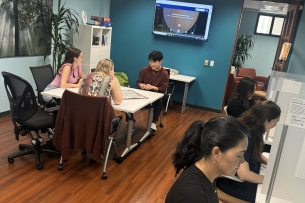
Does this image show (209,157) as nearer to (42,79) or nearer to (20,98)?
(20,98)

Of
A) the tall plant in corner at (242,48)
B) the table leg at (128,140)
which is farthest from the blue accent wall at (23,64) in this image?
the tall plant in corner at (242,48)

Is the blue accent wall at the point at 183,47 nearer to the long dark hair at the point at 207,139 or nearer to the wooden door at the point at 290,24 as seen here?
the wooden door at the point at 290,24

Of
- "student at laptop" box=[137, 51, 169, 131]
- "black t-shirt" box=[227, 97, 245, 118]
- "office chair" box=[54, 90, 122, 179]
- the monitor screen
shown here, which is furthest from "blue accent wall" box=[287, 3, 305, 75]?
"office chair" box=[54, 90, 122, 179]

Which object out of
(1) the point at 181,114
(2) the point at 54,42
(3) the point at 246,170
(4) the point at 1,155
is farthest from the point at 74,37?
(3) the point at 246,170

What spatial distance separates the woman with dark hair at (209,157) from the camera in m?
1.10

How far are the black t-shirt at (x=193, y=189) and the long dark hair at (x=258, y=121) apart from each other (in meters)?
0.90

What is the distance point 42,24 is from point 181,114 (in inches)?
120

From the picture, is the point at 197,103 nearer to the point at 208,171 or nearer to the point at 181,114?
the point at 181,114

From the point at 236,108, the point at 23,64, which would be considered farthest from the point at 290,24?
the point at 23,64

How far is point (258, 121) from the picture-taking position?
78.7 inches

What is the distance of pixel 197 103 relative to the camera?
19.6 ft

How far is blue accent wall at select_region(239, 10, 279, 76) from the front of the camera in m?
8.43

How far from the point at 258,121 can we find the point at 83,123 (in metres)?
1.60

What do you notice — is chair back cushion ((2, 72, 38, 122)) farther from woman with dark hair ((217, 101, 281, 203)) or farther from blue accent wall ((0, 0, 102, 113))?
woman with dark hair ((217, 101, 281, 203))
